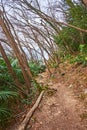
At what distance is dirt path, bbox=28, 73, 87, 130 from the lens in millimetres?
5070

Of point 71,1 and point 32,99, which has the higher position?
point 71,1

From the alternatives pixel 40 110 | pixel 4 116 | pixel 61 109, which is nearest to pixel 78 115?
pixel 61 109

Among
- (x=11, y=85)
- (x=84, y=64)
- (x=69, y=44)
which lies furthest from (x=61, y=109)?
(x=69, y=44)

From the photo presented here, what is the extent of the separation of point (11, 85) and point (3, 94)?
51.5 inches

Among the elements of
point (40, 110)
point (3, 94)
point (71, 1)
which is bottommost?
point (40, 110)

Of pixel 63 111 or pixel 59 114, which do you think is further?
pixel 63 111

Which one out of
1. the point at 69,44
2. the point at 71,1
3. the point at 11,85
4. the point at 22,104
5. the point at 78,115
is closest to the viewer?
the point at 78,115

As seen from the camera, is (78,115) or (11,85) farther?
(11,85)

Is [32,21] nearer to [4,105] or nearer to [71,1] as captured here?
[71,1]

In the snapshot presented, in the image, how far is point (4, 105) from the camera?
6.95 m

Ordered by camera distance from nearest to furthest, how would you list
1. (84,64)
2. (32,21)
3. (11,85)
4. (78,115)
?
1. (78,115)
2. (11,85)
3. (84,64)
4. (32,21)

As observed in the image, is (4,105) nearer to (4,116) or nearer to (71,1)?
(4,116)

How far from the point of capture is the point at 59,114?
19.1 feet

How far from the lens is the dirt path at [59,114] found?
507 centimetres
